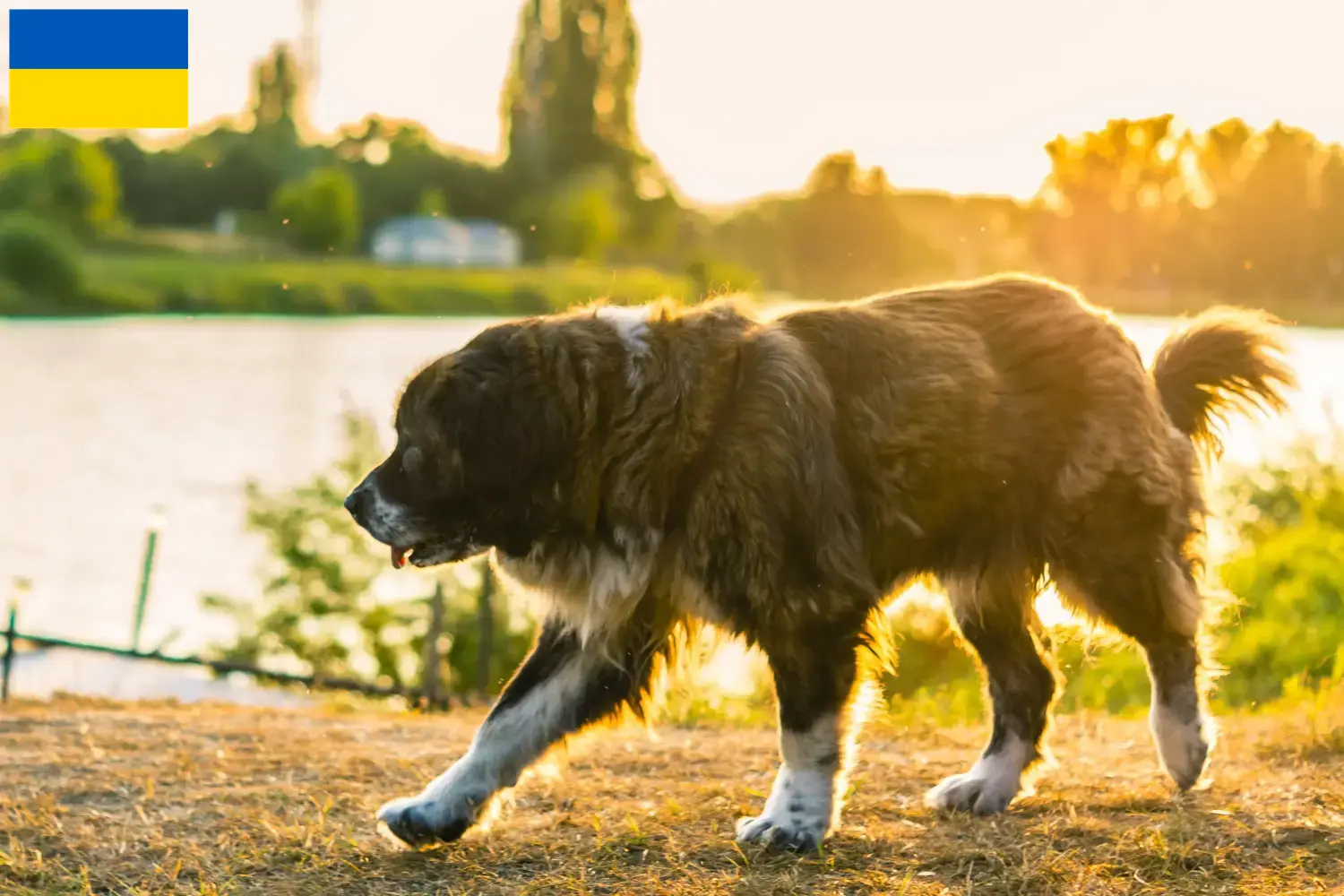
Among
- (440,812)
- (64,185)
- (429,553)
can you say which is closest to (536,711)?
(440,812)

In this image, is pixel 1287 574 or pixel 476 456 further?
pixel 1287 574

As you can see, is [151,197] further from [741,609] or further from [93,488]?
[741,609]

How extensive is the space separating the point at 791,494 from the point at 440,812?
1.53 metres

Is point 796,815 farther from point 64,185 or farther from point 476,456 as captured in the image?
point 64,185

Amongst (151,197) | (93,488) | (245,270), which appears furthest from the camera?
(151,197)

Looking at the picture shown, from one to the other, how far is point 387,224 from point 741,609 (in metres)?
66.2

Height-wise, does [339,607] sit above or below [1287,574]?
below

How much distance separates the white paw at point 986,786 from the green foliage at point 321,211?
5273cm

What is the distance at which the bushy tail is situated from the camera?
5.64m

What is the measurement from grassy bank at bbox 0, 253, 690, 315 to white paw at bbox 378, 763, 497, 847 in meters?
48.5

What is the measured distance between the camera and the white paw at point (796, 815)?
4469mm

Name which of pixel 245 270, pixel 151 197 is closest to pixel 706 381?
pixel 245 270

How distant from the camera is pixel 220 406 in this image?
38.6 meters

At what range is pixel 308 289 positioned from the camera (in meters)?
57.0
